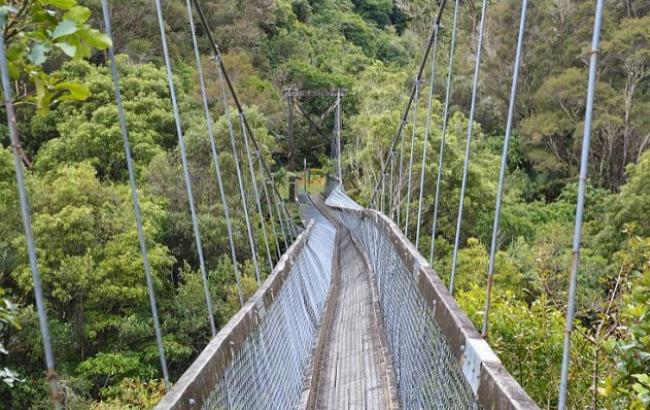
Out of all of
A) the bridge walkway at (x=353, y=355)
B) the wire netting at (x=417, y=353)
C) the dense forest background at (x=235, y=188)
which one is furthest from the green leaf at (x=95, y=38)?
the bridge walkway at (x=353, y=355)

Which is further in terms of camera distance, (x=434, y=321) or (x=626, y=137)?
(x=626, y=137)

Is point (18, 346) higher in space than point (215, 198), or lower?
lower

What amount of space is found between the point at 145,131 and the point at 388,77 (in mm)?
9204

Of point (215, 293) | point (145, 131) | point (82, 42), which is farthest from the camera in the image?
point (145, 131)

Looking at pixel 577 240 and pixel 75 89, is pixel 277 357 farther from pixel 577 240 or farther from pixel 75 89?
pixel 75 89

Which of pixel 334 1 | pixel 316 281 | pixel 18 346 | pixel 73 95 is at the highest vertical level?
pixel 334 1

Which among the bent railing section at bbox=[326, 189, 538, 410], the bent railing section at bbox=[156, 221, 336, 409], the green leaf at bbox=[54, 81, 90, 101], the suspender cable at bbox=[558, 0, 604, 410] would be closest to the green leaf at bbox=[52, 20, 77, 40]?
the green leaf at bbox=[54, 81, 90, 101]

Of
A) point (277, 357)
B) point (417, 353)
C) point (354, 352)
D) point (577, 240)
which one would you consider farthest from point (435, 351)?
point (354, 352)

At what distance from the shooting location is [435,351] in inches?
89.0

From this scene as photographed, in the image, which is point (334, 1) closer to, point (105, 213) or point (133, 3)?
point (133, 3)

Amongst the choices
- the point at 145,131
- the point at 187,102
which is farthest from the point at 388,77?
the point at 145,131

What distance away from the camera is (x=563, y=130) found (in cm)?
1898

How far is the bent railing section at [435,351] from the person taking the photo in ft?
4.63

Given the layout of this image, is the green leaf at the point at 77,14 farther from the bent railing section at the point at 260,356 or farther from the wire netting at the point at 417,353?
the wire netting at the point at 417,353
